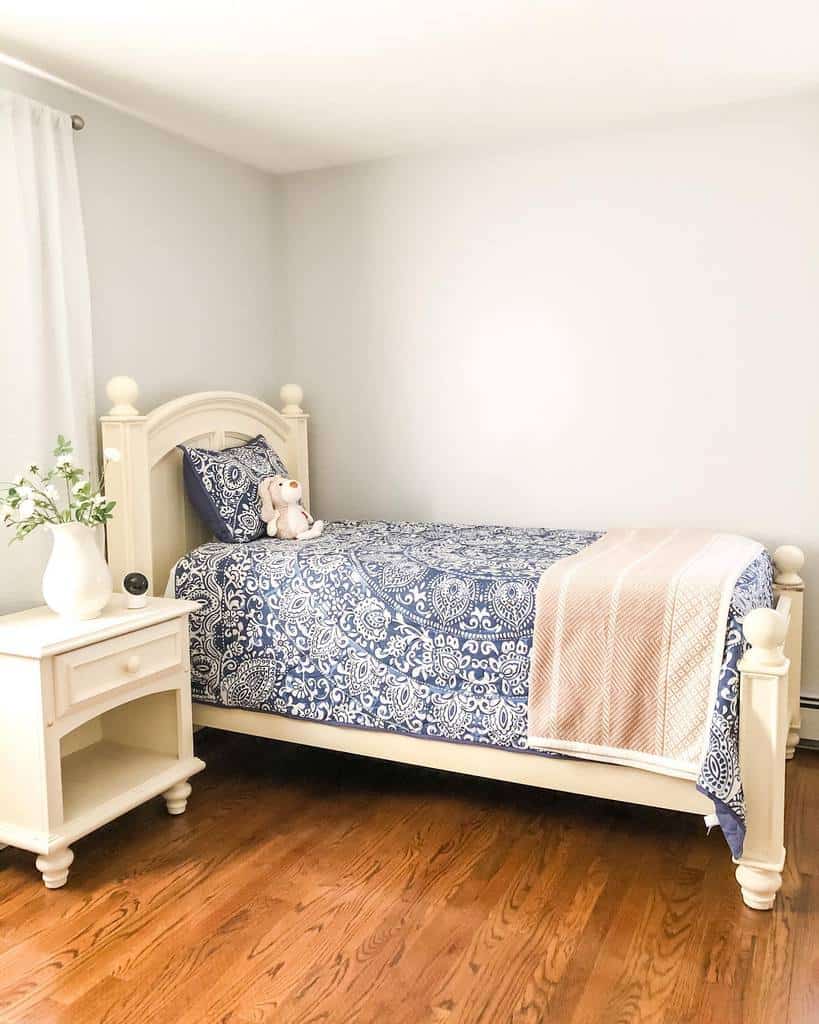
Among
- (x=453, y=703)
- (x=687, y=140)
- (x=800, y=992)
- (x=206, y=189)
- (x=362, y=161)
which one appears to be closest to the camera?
(x=800, y=992)

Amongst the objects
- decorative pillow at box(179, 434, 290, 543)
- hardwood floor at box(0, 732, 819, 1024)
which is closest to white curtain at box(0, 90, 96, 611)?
decorative pillow at box(179, 434, 290, 543)

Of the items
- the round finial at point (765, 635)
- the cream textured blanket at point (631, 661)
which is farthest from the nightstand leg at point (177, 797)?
the round finial at point (765, 635)

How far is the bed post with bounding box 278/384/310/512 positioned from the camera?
13.3 feet

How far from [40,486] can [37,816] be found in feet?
3.36

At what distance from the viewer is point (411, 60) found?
2.85 m

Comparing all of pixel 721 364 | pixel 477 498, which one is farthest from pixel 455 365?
pixel 721 364

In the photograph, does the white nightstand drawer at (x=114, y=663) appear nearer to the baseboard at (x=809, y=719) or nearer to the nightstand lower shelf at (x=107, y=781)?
the nightstand lower shelf at (x=107, y=781)

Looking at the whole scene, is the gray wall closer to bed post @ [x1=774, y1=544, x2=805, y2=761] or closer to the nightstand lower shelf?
the nightstand lower shelf

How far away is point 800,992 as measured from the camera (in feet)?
6.25

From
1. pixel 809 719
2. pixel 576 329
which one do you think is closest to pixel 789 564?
pixel 809 719

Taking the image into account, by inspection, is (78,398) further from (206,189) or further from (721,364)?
(721,364)

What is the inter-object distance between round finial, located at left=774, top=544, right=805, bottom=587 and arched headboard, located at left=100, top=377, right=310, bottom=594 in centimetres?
210

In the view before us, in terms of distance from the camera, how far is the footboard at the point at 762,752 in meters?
2.20

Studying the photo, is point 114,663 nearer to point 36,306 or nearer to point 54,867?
point 54,867
